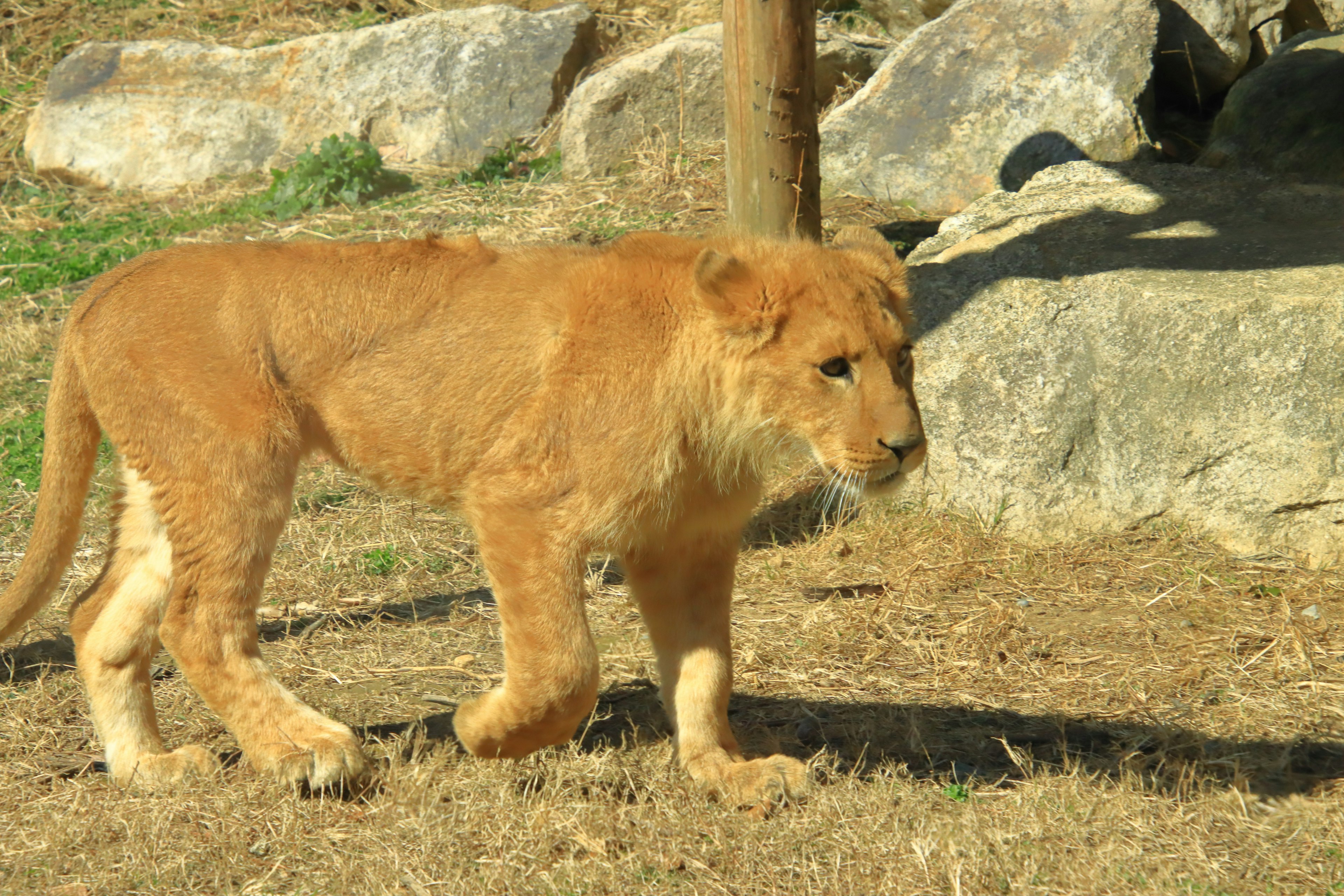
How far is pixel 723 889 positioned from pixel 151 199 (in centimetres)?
984

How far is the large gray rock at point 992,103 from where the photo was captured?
9.25 m

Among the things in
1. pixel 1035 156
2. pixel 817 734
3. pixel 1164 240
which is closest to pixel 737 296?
pixel 817 734

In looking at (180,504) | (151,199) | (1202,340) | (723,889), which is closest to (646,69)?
(151,199)

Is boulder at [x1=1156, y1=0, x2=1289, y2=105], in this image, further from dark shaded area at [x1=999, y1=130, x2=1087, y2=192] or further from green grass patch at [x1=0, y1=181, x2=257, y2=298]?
green grass patch at [x1=0, y1=181, x2=257, y2=298]

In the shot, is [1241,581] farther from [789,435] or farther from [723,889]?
[723,889]

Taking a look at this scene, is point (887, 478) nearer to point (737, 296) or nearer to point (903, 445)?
point (903, 445)

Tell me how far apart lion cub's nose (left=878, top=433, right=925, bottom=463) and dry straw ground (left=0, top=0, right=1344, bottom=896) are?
104cm

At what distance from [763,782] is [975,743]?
94 cm

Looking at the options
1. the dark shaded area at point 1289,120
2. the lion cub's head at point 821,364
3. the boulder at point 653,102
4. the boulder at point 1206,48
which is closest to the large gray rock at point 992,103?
the boulder at point 1206,48

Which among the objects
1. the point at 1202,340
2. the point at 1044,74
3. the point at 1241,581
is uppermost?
the point at 1044,74

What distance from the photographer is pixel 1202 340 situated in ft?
19.3

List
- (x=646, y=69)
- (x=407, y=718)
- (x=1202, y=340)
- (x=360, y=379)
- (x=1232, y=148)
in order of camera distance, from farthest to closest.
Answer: (x=646, y=69)
(x=1232, y=148)
(x=1202, y=340)
(x=407, y=718)
(x=360, y=379)

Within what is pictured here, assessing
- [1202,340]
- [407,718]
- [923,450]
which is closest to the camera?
[923,450]

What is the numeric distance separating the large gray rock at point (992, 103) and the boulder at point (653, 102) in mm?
1059
